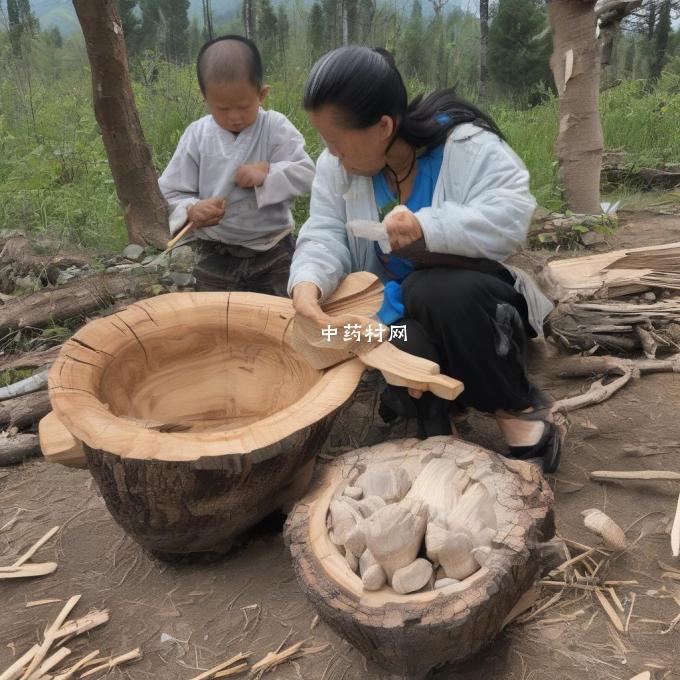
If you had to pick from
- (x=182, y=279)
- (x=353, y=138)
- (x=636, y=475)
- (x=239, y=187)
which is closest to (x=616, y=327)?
(x=636, y=475)

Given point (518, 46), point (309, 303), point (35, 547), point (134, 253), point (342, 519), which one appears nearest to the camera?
point (342, 519)

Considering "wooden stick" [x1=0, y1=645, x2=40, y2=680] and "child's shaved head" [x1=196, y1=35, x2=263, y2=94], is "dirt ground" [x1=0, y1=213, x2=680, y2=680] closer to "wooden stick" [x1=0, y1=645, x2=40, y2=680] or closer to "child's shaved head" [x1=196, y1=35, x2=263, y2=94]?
"wooden stick" [x1=0, y1=645, x2=40, y2=680]

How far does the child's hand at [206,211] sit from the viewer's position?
250 cm

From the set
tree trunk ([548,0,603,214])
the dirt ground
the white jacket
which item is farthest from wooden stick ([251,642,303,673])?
tree trunk ([548,0,603,214])

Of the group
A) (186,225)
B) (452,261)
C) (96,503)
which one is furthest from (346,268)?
(96,503)

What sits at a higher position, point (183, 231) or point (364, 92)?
point (364, 92)

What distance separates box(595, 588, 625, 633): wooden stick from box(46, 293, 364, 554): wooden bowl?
74 cm

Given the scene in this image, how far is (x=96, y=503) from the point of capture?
85.0 inches

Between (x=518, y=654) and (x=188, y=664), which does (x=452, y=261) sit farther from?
(x=188, y=664)

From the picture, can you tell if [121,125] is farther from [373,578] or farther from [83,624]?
[373,578]

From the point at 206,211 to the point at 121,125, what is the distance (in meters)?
1.10

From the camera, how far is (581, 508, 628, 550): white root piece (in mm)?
1599

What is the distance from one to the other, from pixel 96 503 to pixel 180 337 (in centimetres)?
63

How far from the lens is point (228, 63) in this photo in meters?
2.28
